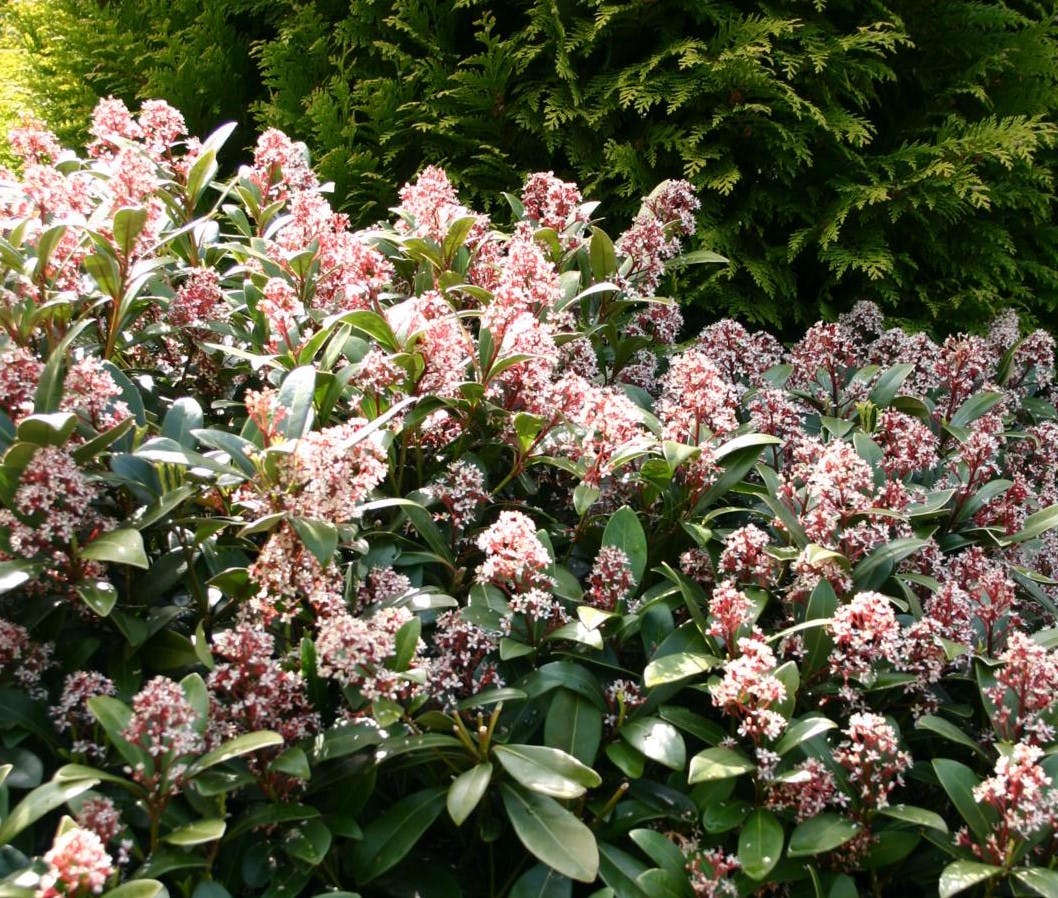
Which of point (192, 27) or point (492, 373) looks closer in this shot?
point (492, 373)

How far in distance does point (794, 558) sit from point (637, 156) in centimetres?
243

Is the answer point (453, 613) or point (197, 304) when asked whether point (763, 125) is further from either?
point (453, 613)

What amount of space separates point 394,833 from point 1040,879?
Answer: 3.38ft

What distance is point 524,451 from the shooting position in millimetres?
2162

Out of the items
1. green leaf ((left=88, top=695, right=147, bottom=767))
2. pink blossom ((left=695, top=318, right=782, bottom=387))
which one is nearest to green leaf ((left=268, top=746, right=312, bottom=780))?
green leaf ((left=88, top=695, right=147, bottom=767))

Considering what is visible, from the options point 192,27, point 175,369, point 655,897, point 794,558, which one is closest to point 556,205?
point 175,369

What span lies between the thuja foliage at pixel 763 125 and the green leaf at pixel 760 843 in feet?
8.38

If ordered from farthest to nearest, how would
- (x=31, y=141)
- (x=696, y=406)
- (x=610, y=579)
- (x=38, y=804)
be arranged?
(x=31, y=141) < (x=696, y=406) < (x=610, y=579) < (x=38, y=804)

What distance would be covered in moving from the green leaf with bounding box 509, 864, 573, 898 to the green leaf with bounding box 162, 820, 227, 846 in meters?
0.52

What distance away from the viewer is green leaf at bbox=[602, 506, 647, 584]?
206cm

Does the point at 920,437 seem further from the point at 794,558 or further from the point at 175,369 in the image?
the point at 175,369

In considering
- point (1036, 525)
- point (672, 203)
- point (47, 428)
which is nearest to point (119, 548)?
point (47, 428)

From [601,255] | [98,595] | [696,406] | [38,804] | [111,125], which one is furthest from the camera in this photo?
[601,255]

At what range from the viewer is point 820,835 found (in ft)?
5.54
